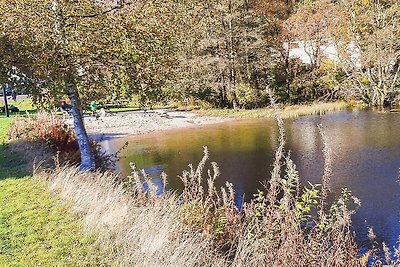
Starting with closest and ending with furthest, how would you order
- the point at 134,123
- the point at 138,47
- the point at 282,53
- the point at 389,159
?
the point at 138,47, the point at 389,159, the point at 134,123, the point at 282,53

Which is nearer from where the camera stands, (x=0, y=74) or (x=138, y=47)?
(x=0, y=74)

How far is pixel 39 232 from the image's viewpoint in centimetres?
544

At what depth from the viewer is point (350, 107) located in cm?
2453

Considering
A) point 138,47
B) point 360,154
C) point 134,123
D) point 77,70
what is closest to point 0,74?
point 77,70

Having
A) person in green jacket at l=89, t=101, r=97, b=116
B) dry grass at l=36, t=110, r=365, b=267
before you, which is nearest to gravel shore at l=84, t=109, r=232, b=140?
person in green jacket at l=89, t=101, r=97, b=116

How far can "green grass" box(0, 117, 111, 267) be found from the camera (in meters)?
4.65

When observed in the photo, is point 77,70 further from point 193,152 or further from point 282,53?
point 282,53

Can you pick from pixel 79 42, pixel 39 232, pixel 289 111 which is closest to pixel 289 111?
pixel 289 111

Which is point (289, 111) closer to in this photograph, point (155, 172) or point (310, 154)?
point (310, 154)

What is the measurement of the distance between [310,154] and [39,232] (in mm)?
9713

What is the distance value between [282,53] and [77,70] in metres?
22.0

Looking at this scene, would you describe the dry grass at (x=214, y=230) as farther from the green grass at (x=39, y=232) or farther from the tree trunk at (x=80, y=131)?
the tree trunk at (x=80, y=131)

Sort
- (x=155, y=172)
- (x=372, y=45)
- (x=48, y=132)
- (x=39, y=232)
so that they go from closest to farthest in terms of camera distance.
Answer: (x=39, y=232) < (x=48, y=132) < (x=155, y=172) < (x=372, y=45)

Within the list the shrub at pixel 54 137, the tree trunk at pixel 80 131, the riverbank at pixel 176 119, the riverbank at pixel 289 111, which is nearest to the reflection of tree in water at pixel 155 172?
the shrub at pixel 54 137
